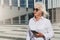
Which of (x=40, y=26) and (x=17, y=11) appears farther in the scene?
(x=17, y=11)

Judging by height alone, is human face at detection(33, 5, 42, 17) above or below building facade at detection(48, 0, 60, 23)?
above

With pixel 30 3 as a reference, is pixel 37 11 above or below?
above

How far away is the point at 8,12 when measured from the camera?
819 centimetres

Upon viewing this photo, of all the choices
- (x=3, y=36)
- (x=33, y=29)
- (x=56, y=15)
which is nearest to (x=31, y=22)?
(x=33, y=29)

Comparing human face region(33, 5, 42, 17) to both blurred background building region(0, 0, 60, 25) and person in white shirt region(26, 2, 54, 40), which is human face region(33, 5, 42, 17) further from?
blurred background building region(0, 0, 60, 25)

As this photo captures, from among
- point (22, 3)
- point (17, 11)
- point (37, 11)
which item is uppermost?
point (37, 11)

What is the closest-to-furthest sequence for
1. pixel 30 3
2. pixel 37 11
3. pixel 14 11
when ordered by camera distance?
pixel 37 11 < pixel 30 3 < pixel 14 11

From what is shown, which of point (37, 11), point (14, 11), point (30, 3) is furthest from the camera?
point (14, 11)

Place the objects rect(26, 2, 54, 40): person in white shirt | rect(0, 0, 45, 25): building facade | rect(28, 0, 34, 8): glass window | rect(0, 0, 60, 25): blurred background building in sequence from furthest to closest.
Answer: rect(0, 0, 45, 25): building facade → rect(0, 0, 60, 25): blurred background building → rect(28, 0, 34, 8): glass window → rect(26, 2, 54, 40): person in white shirt

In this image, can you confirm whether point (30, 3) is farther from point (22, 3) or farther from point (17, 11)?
point (17, 11)

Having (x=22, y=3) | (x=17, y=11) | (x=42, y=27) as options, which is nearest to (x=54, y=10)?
(x=22, y=3)

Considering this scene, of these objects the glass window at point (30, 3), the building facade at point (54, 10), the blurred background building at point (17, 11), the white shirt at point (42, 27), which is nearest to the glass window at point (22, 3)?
the blurred background building at point (17, 11)

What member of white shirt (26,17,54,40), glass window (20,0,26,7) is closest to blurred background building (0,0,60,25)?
glass window (20,0,26,7)

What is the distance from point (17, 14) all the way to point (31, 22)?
591 centimetres
